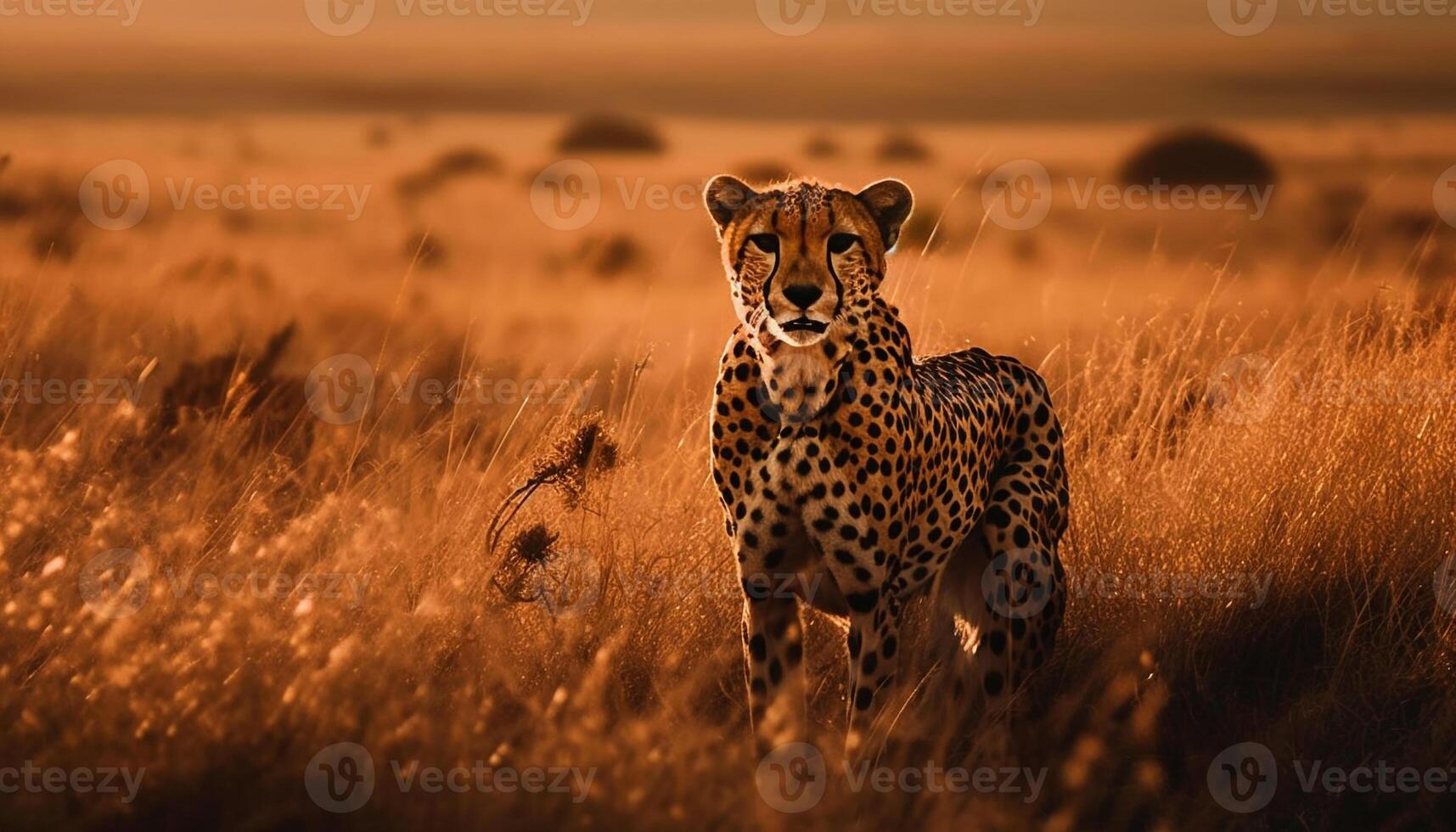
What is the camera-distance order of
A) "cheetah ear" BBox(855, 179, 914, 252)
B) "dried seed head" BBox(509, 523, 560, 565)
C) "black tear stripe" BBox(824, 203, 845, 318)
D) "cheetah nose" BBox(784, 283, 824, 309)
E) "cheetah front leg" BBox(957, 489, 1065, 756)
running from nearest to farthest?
"cheetah nose" BBox(784, 283, 824, 309)
"black tear stripe" BBox(824, 203, 845, 318)
"cheetah ear" BBox(855, 179, 914, 252)
"cheetah front leg" BBox(957, 489, 1065, 756)
"dried seed head" BBox(509, 523, 560, 565)

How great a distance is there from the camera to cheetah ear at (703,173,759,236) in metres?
4.28

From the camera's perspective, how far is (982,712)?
4.94 m

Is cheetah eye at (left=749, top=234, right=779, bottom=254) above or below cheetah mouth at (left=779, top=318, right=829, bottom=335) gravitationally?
above

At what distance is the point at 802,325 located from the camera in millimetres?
4023

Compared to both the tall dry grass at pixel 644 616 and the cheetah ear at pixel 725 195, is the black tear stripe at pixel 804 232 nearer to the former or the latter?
the cheetah ear at pixel 725 195

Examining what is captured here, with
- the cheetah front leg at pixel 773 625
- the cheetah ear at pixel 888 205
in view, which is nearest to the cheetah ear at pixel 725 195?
the cheetah ear at pixel 888 205

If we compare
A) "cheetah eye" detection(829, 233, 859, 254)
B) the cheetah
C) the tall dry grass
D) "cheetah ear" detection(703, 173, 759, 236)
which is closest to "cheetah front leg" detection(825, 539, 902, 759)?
the cheetah

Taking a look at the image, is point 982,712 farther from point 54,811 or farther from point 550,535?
point 54,811

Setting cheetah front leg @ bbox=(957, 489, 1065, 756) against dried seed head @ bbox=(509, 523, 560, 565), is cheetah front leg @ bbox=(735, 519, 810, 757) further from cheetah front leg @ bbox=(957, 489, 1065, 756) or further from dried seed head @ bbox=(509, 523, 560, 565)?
dried seed head @ bbox=(509, 523, 560, 565)

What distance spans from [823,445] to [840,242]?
19.8 inches

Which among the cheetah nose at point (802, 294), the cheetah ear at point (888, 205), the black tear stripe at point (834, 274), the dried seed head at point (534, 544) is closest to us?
the cheetah nose at point (802, 294)

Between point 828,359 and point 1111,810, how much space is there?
1.54 m

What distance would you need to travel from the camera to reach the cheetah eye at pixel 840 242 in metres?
4.14

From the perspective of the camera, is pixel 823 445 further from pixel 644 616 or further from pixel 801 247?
pixel 644 616
